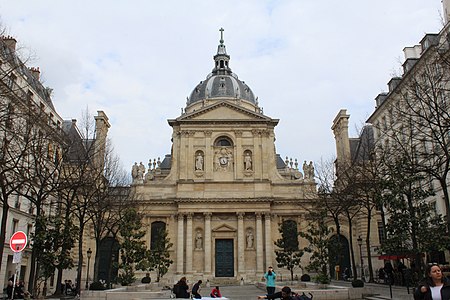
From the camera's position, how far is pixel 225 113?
5003cm

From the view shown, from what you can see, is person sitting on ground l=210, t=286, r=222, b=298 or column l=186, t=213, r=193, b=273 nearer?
person sitting on ground l=210, t=286, r=222, b=298

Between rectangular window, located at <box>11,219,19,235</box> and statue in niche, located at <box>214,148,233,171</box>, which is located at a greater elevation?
statue in niche, located at <box>214,148,233,171</box>

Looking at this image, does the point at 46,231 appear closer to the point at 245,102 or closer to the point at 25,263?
the point at 25,263

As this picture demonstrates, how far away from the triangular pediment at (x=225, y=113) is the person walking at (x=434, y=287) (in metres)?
43.4

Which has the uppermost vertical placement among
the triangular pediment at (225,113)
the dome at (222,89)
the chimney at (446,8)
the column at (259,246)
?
the dome at (222,89)

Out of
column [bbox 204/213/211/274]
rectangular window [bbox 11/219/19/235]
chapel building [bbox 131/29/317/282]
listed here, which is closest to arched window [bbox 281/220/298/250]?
chapel building [bbox 131/29/317/282]

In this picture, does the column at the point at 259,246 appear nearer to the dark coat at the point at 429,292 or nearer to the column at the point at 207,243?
the column at the point at 207,243

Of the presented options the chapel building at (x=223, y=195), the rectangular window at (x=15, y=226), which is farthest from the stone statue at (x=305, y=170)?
the rectangular window at (x=15, y=226)

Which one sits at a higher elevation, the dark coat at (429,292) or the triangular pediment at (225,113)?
the triangular pediment at (225,113)

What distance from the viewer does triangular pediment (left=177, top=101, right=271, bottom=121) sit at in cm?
4969

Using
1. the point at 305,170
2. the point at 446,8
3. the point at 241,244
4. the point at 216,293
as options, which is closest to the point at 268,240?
the point at 241,244

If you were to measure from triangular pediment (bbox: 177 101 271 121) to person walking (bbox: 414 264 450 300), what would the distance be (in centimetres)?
4342

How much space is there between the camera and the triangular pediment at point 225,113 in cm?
4969

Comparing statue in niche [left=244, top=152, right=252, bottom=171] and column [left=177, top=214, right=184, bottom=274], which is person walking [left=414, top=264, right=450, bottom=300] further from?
statue in niche [left=244, top=152, right=252, bottom=171]
